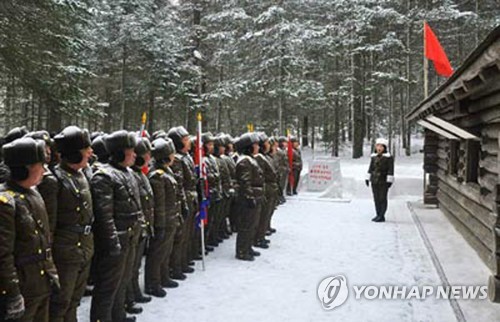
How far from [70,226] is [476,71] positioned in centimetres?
446

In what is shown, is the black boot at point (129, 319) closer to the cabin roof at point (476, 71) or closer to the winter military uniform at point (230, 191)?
the winter military uniform at point (230, 191)

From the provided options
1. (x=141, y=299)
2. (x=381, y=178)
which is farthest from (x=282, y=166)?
(x=141, y=299)

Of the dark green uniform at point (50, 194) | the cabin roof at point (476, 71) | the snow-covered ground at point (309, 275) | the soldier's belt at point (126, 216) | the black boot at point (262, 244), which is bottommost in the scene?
the snow-covered ground at point (309, 275)

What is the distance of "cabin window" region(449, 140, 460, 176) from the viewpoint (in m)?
10.7

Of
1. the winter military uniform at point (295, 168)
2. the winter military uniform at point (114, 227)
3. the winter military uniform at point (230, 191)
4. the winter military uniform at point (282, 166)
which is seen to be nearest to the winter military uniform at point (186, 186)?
the winter military uniform at point (230, 191)

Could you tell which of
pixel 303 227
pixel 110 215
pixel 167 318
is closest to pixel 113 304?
pixel 167 318

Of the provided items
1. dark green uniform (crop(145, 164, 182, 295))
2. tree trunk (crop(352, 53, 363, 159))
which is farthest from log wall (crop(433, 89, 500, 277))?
tree trunk (crop(352, 53, 363, 159))

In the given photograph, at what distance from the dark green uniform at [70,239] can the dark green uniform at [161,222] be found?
5.62 ft

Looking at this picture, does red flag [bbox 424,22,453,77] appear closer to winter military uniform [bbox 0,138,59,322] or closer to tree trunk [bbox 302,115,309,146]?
winter military uniform [bbox 0,138,59,322]

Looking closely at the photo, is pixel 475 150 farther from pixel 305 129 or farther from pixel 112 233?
pixel 305 129

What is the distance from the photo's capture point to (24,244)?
3236 mm

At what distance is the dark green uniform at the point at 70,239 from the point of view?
3.90 m

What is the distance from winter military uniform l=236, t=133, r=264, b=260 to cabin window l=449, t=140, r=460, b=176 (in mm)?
5142

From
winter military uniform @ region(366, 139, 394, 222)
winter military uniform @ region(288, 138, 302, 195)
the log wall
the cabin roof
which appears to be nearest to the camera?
the cabin roof
